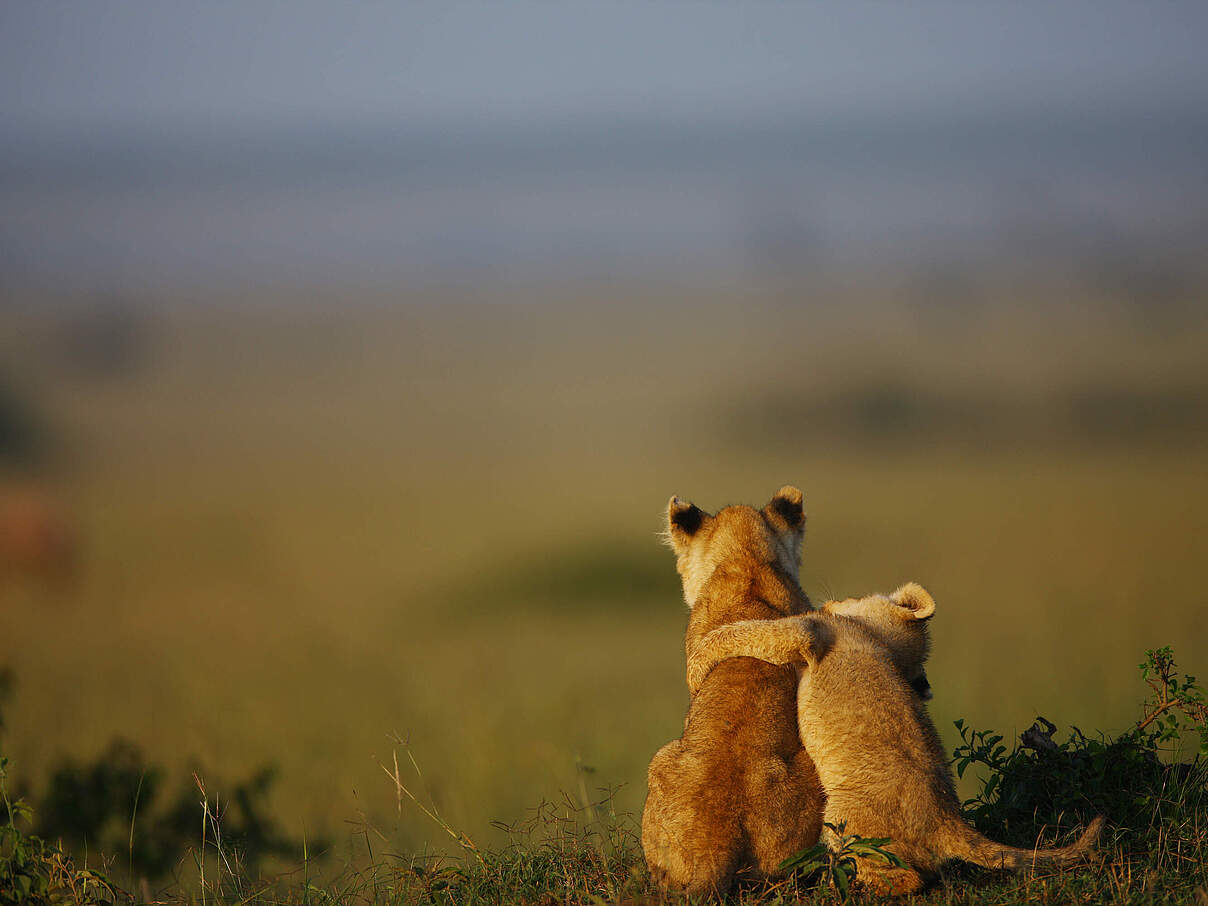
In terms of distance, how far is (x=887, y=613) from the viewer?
21.3 ft

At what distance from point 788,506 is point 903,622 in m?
1.51

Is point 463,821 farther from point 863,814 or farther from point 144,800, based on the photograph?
point 863,814

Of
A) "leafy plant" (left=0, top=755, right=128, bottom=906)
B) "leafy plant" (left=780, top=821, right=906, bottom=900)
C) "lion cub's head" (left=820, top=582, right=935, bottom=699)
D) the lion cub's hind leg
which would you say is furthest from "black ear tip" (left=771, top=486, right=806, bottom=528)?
"leafy plant" (left=0, top=755, right=128, bottom=906)

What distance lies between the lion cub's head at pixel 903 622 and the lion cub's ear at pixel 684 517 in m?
1.22

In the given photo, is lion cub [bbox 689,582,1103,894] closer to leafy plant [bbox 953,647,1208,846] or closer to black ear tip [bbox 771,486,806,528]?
leafy plant [bbox 953,647,1208,846]

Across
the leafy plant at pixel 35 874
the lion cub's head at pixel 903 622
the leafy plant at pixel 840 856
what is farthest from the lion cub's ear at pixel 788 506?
the leafy plant at pixel 35 874

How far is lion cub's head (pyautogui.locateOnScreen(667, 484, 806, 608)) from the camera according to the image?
7.31m

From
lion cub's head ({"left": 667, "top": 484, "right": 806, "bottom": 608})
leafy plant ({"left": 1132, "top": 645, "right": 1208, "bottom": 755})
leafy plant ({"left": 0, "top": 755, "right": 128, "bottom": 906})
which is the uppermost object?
lion cub's head ({"left": 667, "top": 484, "right": 806, "bottom": 608})

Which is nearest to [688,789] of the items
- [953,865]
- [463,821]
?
[953,865]

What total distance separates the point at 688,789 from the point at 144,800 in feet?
24.2

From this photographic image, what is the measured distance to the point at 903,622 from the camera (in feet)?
21.2

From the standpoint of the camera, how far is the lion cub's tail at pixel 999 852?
17.2ft

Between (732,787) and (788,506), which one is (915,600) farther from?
(732,787)

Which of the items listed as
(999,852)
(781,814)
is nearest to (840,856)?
(781,814)
